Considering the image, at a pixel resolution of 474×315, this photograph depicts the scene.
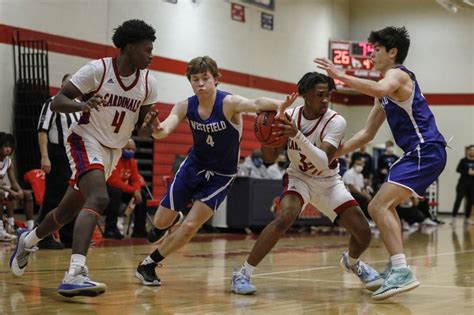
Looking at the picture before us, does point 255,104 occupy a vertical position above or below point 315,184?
above

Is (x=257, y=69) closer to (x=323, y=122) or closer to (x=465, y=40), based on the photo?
(x=465, y=40)

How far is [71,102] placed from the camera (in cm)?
536

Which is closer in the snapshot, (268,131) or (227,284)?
(268,131)

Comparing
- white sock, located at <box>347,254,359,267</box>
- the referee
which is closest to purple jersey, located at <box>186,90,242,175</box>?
white sock, located at <box>347,254,359,267</box>

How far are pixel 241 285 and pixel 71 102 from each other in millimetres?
1796

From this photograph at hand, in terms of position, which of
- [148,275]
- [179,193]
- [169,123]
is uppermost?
[169,123]

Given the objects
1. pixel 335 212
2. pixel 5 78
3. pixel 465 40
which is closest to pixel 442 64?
pixel 465 40

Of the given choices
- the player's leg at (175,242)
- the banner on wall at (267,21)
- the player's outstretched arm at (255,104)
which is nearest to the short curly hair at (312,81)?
the player's outstretched arm at (255,104)

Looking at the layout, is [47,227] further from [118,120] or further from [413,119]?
[413,119]

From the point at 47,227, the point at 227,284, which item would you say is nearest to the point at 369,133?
the point at 227,284

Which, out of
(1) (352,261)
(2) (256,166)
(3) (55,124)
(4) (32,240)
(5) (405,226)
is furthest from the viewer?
(5) (405,226)

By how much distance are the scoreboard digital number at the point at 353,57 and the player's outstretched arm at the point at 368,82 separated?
61.3 ft

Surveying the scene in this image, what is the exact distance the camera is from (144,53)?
568 centimetres

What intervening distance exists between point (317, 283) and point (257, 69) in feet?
49.6
